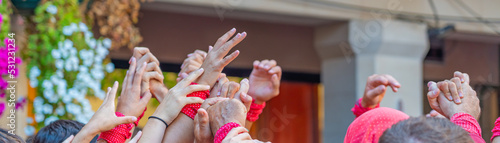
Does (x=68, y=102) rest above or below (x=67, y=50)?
below

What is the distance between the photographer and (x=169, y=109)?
5.58ft

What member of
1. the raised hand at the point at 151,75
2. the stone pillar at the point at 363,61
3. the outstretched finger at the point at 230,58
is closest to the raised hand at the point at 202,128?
the outstretched finger at the point at 230,58

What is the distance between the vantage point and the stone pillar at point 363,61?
5.32 meters

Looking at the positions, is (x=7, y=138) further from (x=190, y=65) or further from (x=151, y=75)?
(x=190, y=65)

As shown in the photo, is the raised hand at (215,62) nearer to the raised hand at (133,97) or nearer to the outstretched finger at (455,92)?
the raised hand at (133,97)

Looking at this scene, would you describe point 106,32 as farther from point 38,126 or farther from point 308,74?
point 308,74

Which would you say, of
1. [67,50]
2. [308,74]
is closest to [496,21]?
[308,74]

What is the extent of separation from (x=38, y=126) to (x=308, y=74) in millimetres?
3627

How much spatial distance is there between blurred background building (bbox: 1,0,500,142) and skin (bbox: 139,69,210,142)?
2883 mm

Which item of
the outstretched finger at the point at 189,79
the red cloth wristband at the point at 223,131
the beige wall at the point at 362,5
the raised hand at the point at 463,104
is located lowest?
the red cloth wristband at the point at 223,131

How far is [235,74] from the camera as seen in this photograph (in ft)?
20.7

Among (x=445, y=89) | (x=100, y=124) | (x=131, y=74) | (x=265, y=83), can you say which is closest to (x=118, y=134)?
(x=100, y=124)

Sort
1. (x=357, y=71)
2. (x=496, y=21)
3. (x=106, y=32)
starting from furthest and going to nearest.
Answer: (x=496, y=21)
(x=357, y=71)
(x=106, y=32)

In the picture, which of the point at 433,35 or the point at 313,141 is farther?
the point at 313,141
